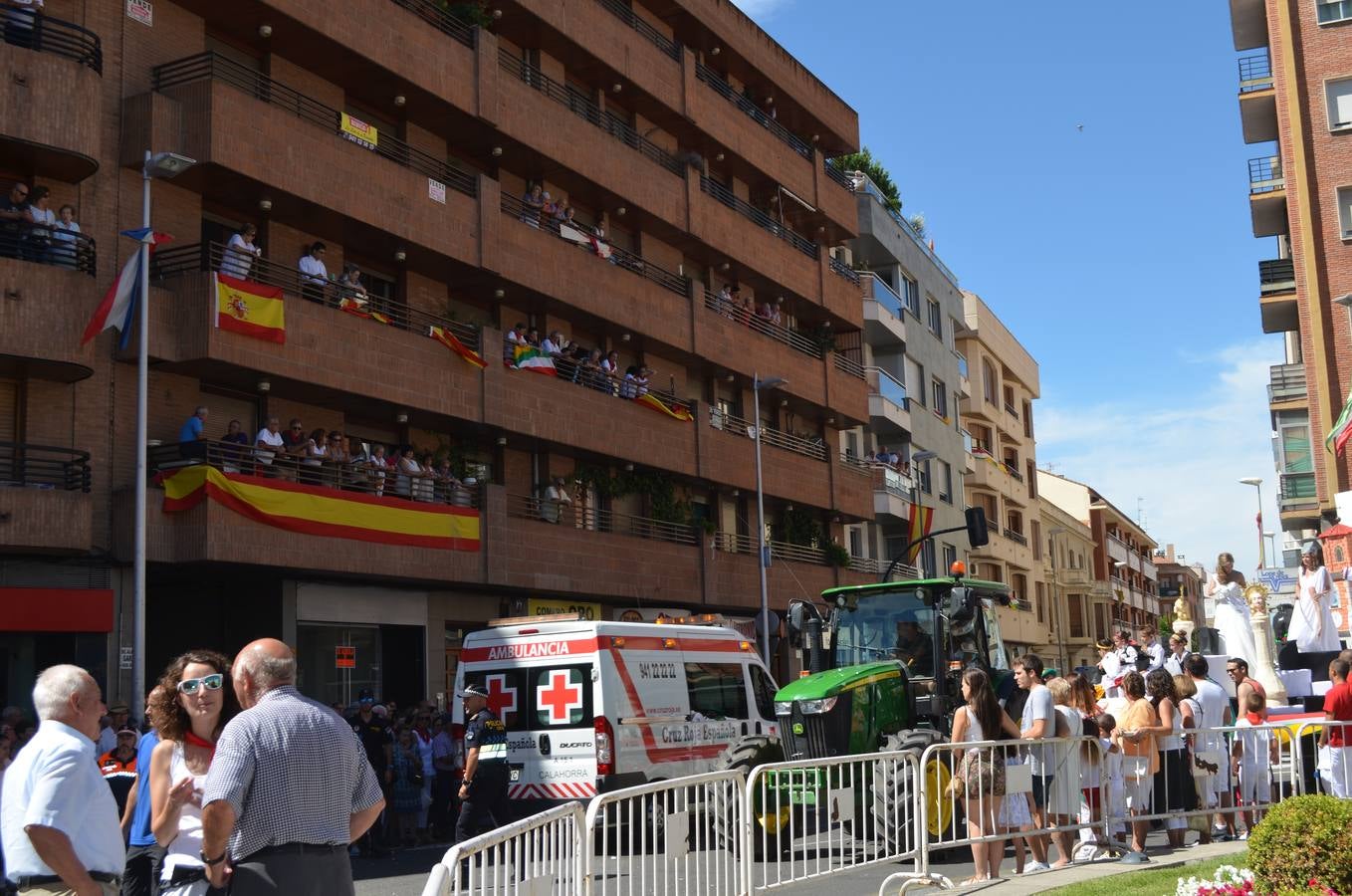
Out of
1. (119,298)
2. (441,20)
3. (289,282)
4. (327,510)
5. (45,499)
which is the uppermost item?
(441,20)

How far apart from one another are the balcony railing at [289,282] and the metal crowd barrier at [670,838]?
1484cm

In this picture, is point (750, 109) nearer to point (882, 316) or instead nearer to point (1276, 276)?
point (882, 316)

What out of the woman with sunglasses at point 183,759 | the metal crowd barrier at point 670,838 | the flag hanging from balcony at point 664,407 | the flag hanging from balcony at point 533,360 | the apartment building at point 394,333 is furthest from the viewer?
the flag hanging from balcony at point 664,407

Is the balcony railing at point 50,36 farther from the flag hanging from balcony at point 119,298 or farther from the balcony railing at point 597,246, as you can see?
the balcony railing at point 597,246

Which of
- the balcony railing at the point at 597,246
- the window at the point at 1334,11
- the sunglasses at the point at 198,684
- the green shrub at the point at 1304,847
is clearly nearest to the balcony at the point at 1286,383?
the window at the point at 1334,11

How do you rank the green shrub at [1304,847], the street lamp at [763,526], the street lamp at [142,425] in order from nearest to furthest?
the green shrub at [1304,847]
the street lamp at [142,425]
the street lamp at [763,526]

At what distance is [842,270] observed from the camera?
45.2m

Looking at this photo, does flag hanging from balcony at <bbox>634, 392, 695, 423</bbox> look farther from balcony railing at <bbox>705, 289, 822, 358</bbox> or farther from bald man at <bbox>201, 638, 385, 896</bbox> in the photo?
bald man at <bbox>201, 638, 385, 896</bbox>

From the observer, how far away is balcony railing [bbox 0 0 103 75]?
2011cm

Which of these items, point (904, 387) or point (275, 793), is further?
point (904, 387)

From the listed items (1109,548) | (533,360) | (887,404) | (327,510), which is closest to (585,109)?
(533,360)

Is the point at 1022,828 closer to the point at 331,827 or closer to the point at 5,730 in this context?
the point at 331,827

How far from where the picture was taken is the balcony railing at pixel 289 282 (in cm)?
2233

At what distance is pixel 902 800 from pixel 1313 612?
12201mm
